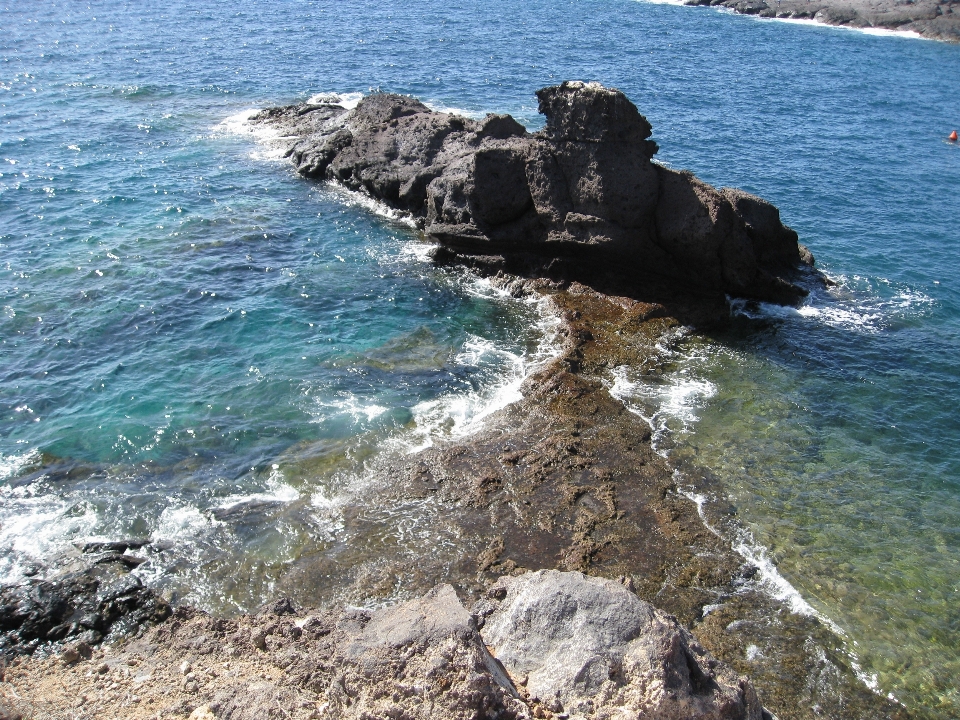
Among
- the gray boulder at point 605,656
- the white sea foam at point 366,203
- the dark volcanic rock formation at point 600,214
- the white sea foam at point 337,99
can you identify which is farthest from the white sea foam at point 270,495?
the white sea foam at point 337,99

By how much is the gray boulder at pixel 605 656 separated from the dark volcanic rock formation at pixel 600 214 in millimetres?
19306

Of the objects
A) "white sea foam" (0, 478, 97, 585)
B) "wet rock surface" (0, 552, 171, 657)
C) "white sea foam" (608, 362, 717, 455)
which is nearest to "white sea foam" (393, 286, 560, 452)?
"white sea foam" (608, 362, 717, 455)

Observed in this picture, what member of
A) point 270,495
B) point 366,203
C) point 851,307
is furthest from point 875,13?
point 270,495

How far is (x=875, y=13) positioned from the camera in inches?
3467

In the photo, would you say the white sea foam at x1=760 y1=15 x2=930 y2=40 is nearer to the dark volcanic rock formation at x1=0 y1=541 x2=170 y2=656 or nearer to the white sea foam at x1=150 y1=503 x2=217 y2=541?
the white sea foam at x1=150 y1=503 x2=217 y2=541

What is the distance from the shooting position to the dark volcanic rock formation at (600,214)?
28484 mm

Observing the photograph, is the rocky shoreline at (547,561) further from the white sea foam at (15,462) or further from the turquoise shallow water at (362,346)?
the white sea foam at (15,462)

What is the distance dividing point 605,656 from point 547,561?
21.6ft

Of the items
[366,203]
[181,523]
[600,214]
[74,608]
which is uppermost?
[600,214]

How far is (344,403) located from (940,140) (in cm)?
4535

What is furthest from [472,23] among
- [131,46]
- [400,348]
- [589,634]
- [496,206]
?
[589,634]

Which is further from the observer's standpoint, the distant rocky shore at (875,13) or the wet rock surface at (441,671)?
the distant rocky shore at (875,13)

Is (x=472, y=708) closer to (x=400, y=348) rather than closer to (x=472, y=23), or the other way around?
(x=400, y=348)

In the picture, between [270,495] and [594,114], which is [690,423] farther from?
[594,114]
